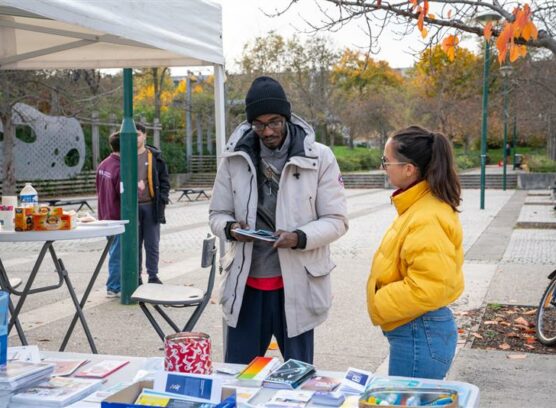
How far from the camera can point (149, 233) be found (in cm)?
803

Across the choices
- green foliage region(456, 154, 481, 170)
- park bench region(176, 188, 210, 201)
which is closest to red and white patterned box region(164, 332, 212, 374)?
park bench region(176, 188, 210, 201)

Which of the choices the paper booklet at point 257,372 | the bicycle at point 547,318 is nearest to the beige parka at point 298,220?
the paper booklet at point 257,372

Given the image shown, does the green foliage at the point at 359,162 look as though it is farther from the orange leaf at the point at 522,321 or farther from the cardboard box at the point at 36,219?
the cardboard box at the point at 36,219

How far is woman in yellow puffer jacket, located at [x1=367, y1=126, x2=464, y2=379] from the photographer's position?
285cm

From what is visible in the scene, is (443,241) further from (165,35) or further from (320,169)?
(165,35)

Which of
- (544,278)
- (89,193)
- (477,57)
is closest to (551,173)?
(89,193)

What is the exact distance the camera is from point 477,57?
196 feet

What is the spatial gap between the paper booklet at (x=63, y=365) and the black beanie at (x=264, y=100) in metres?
1.39

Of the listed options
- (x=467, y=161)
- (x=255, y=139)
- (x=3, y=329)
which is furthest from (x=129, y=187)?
(x=467, y=161)

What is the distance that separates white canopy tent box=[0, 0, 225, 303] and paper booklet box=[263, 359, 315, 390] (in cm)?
196

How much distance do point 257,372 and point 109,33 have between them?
2212 mm

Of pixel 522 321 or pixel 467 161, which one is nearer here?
pixel 522 321

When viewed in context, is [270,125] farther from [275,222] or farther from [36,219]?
[36,219]

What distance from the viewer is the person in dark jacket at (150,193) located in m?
7.93
